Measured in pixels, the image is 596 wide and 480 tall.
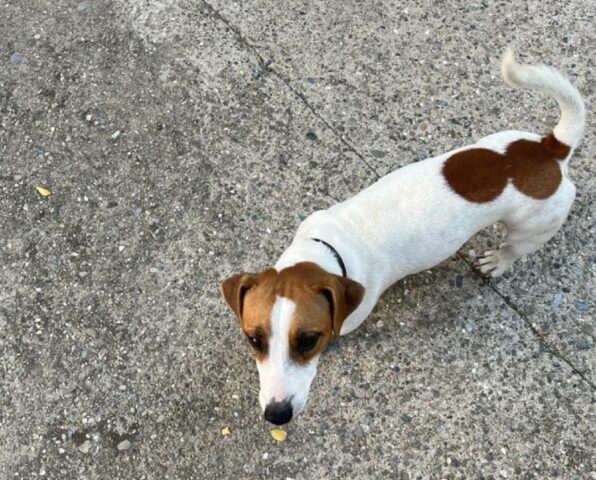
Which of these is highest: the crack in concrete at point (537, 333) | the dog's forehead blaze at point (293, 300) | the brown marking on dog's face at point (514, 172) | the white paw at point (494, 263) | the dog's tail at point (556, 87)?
the dog's tail at point (556, 87)

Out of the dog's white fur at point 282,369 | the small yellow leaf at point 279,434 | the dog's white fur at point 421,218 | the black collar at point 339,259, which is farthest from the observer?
the small yellow leaf at point 279,434

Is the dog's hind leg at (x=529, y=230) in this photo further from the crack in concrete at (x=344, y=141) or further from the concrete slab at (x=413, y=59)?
the concrete slab at (x=413, y=59)

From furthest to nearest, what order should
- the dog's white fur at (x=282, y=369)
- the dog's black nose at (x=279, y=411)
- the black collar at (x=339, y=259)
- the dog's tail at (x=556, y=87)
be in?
the black collar at (x=339, y=259) → the dog's tail at (x=556, y=87) → the dog's black nose at (x=279, y=411) → the dog's white fur at (x=282, y=369)

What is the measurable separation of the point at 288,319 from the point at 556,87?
1.66 m

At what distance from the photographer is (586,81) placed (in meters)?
4.43

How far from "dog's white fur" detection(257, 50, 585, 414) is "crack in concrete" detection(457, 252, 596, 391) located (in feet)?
1.54

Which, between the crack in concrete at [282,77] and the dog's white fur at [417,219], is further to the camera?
the crack in concrete at [282,77]

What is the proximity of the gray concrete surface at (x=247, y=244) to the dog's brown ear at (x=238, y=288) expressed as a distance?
37.7 inches

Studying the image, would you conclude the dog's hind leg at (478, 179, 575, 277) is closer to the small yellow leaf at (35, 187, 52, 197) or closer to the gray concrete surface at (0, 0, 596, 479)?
the gray concrete surface at (0, 0, 596, 479)

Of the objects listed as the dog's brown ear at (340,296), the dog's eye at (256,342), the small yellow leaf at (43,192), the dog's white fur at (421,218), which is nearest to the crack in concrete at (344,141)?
the dog's white fur at (421,218)

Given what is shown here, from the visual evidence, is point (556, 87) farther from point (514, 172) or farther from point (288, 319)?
point (288, 319)

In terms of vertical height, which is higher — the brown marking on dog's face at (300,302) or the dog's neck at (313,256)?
the brown marking on dog's face at (300,302)

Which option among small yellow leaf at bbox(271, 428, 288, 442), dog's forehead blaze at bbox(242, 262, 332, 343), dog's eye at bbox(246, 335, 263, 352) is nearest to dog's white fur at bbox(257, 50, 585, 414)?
dog's forehead blaze at bbox(242, 262, 332, 343)

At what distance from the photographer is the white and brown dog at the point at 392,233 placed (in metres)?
2.76
